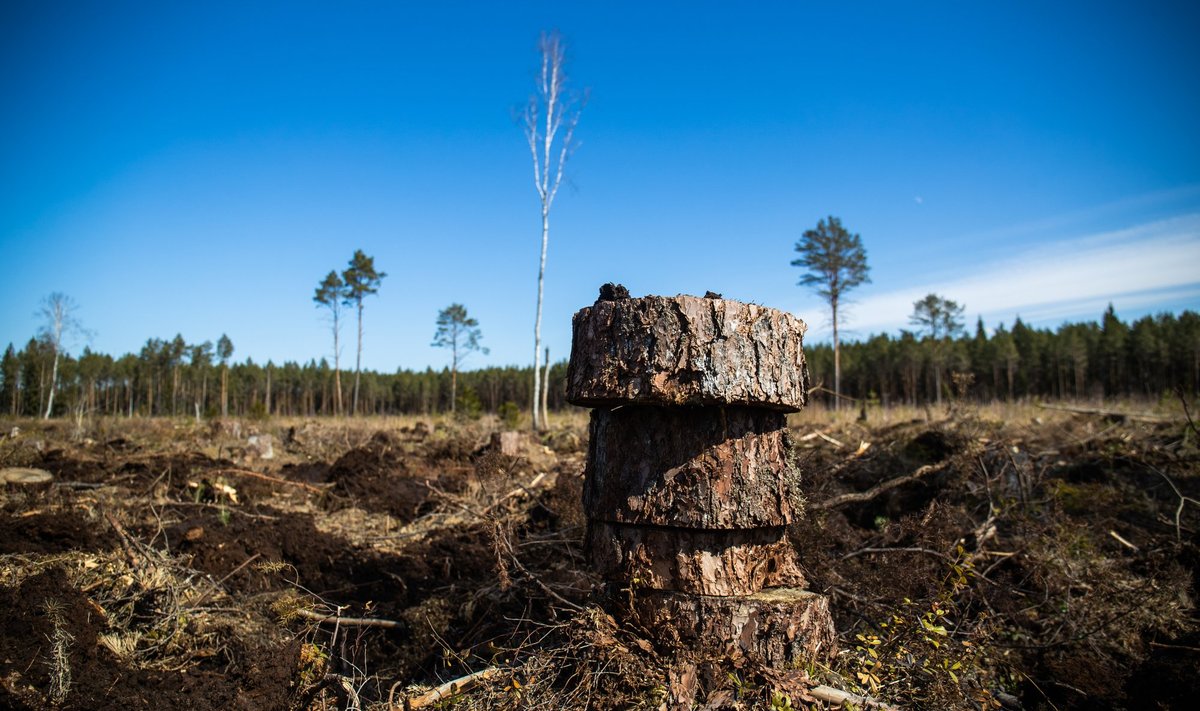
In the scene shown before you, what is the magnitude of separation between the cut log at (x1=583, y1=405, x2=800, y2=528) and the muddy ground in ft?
1.83

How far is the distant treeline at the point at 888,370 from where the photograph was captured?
51.5 meters

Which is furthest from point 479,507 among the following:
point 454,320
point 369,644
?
point 454,320

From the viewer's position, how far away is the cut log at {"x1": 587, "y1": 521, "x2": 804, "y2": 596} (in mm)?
2789

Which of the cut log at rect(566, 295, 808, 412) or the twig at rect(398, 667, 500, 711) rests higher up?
the cut log at rect(566, 295, 808, 412)

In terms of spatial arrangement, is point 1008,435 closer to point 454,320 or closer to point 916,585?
point 916,585

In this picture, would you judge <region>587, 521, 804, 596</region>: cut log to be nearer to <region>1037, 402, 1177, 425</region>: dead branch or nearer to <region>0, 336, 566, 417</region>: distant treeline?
<region>1037, 402, 1177, 425</region>: dead branch

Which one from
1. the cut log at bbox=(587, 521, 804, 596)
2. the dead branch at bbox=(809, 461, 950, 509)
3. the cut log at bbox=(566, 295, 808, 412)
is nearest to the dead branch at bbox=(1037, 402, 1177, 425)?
the dead branch at bbox=(809, 461, 950, 509)

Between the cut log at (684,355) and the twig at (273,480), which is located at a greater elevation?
the cut log at (684,355)

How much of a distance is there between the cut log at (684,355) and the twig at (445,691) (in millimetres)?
1310

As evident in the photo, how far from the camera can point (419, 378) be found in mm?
100000

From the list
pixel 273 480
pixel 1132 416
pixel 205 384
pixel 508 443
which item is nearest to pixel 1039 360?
pixel 1132 416

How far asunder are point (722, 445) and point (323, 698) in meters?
2.31

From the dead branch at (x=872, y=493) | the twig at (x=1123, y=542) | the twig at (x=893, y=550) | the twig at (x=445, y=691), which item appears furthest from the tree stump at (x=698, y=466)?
the twig at (x=1123, y=542)

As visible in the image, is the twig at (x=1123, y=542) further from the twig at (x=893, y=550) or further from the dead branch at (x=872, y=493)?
the twig at (x=893, y=550)
